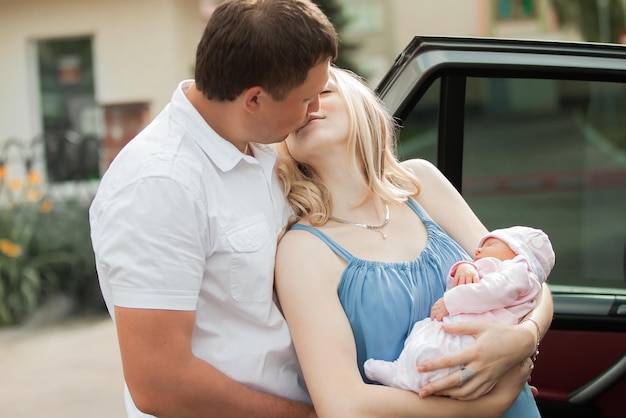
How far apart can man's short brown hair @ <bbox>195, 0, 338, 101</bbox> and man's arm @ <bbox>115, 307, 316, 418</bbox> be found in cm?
49

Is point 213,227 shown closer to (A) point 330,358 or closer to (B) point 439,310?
(A) point 330,358

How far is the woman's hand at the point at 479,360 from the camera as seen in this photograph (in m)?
1.83

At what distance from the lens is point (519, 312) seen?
6.59 ft

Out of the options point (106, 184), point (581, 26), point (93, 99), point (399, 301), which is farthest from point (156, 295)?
point (581, 26)

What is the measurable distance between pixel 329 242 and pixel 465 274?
0.33m

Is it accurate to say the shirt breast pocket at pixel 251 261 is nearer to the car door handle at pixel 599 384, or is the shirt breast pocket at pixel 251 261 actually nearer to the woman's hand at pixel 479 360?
the woman's hand at pixel 479 360

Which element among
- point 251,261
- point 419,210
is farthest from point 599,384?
point 251,261

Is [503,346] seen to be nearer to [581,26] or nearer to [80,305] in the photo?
[80,305]

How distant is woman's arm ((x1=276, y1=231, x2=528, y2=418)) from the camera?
6.04 feet

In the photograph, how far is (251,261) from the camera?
1814 mm

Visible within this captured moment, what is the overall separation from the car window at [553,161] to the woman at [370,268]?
0.24 metres

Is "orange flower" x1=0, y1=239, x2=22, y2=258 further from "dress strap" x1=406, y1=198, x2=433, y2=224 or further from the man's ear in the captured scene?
the man's ear

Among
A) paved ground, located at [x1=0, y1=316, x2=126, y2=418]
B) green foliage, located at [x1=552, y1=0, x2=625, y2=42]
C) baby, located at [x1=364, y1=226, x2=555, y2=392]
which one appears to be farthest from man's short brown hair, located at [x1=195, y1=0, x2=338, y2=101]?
green foliage, located at [x1=552, y1=0, x2=625, y2=42]

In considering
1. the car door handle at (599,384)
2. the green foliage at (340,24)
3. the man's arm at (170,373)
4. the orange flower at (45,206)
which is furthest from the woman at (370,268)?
the green foliage at (340,24)
